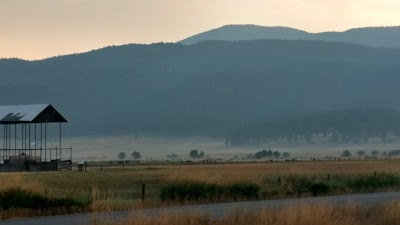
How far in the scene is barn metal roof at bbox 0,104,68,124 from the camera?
6850 cm

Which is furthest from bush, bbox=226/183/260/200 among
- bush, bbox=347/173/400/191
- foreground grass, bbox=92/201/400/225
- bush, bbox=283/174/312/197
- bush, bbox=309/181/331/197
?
foreground grass, bbox=92/201/400/225

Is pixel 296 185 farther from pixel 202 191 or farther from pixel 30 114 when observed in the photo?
pixel 30 114

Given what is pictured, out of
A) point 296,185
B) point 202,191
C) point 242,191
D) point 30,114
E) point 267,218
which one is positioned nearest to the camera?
point 267,218

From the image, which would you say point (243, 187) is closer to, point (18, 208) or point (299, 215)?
point (18, 208)

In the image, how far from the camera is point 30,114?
69.0 meters

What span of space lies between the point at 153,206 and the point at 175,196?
4.59m

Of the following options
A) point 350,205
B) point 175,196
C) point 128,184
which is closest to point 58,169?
point 128,184

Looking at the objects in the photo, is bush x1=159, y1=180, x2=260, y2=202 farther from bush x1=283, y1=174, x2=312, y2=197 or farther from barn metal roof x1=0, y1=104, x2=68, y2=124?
barn metal roof x1=0, y1=104, x2=68, y2=124

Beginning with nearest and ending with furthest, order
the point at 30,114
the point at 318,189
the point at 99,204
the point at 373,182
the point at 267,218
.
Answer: the point at 267,218 < the point at 99,204 < the point at 318,189 < the point at 373,182 < the point at 30,114

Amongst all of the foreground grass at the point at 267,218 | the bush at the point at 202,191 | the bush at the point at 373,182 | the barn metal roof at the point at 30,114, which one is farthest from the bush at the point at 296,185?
the barn metal roof at the point at 30,114

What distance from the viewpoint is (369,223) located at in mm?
21188

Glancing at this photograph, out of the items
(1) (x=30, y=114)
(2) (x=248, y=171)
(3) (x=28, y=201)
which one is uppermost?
(1) (x=30, y=114)

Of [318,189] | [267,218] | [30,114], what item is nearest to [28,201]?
[267,218]

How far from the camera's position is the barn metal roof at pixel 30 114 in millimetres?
68500
